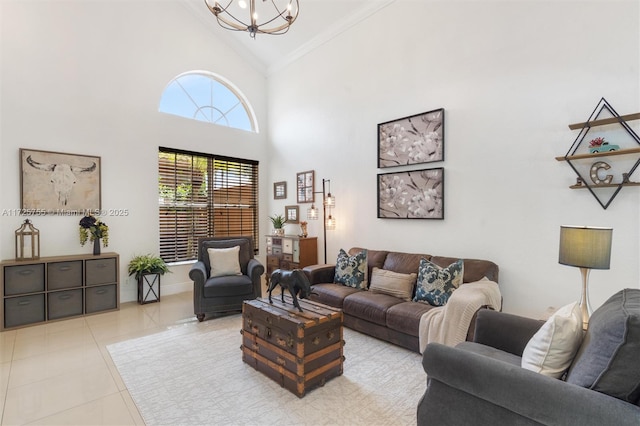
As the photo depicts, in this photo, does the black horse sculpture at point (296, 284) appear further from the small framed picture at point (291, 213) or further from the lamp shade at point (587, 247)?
the small framed picture at point (291, 213)

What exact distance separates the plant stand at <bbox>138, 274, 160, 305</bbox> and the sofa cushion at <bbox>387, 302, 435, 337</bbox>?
363 centimetres

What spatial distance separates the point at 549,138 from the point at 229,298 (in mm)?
3934

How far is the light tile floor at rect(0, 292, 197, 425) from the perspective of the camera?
209 centimetres

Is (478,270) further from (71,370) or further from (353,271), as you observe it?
(71,370)

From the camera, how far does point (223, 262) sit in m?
4.29

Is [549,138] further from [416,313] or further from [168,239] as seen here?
[168,239]

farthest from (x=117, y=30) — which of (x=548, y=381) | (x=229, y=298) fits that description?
(x=548, y=381)

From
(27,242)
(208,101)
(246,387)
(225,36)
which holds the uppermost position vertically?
(225,36)

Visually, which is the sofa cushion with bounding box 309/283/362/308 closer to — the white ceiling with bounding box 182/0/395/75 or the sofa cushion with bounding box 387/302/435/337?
the sofa cushion with bounding box 387/302/435/337

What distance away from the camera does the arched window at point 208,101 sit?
5.31 metres

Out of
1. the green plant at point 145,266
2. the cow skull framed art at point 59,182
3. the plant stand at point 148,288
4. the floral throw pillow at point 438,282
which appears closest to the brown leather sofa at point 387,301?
the floral throw pillow at point 438,282

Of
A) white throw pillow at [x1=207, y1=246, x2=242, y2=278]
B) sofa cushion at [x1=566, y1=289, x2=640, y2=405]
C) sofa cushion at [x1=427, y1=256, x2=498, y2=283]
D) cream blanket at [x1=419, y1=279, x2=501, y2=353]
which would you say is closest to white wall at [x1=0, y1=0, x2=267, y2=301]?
white throw pillow at [x1=207, y1=246, x2=242, y2=278]

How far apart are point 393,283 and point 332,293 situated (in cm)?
72

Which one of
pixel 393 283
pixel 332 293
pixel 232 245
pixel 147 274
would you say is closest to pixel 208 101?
pixel 232 245
